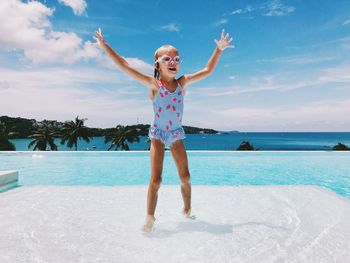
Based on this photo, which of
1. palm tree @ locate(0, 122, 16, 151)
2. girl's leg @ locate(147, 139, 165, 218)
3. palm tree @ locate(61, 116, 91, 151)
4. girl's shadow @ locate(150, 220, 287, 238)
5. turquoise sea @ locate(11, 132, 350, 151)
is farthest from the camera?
turquoise sea @ locate(11, 132, 350, 151)

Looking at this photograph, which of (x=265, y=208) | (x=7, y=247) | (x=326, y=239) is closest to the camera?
(x=7, y=247)

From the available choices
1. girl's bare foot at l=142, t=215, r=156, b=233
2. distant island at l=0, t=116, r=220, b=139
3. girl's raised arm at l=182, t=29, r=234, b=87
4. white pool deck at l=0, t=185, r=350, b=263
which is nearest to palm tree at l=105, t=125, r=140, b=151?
distant island at l=0, t=116, r=220, b=139

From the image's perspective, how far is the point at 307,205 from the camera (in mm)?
3371

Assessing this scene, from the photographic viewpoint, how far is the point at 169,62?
8.87 feet

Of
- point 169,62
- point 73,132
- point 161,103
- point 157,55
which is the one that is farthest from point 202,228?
point 73,132

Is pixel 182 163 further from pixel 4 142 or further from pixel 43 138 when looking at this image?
pixel 43 138

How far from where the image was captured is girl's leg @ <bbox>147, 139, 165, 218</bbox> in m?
2.64

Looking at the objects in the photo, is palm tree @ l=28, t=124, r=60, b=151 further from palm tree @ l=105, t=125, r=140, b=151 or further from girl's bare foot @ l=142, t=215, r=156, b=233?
girl's bare foot @ l=142, t=215, r=156, b=233

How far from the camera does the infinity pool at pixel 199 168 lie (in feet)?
23.7

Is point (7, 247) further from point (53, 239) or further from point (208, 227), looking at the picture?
point (208, 227)

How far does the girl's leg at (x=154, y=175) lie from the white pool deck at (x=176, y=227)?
22 centimetres

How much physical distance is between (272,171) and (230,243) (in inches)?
261

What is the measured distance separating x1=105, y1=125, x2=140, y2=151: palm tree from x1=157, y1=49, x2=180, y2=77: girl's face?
106 feet

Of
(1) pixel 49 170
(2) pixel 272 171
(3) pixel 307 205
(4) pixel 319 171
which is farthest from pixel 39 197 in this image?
(4) pixel 319 171
